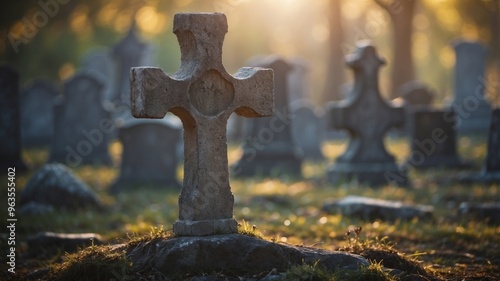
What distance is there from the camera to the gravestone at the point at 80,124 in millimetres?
20000

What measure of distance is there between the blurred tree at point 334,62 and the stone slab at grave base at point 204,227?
863 inches

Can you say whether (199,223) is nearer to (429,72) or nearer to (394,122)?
(394,122)

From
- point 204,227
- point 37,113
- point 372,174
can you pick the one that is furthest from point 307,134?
point 204,227

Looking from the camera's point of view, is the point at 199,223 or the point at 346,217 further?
the point at 346,217

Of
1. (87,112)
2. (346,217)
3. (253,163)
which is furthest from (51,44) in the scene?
(346,217)

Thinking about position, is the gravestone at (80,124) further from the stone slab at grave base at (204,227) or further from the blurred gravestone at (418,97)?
the stone slab at grave base at (204,227)

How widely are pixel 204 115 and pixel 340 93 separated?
23.1 m

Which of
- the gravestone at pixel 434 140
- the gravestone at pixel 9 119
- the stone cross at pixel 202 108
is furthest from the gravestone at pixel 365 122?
the stone cross at pixel 202 108

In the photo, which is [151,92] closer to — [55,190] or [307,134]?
[55,190]

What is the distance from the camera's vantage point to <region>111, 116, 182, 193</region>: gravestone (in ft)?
52.3

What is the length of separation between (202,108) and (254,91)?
0.56 meters

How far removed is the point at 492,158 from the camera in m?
14.7

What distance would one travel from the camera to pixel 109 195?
1528cm

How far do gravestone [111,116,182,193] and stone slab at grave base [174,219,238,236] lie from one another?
862 centimetres
